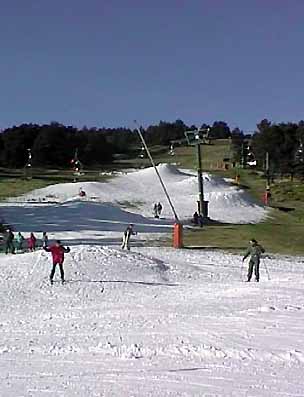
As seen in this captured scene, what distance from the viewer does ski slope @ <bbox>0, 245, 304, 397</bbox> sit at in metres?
11.0

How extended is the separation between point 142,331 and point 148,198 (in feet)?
185

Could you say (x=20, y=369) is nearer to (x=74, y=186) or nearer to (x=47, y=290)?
(x=47, y=290)

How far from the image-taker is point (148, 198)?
71.7m

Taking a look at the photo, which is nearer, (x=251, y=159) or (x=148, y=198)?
(x=148, y=198)

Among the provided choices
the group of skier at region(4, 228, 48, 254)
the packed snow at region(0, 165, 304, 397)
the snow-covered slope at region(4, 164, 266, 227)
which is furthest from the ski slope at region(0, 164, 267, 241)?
the packed snow at region(0, 165, 304, 397)

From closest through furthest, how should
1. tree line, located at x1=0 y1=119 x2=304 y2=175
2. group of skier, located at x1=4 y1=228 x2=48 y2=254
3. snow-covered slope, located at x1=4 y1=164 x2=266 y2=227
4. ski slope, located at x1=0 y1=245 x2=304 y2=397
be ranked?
ski slope, located at x1=0 y1=245 x2=304 y2=397 → group of skier, located at x1=4 y1=228 x2=48 y2=254 → snow-covered slope, located at x1=4 y1=164 x2=266 y2=227 → tree line, located at x1=0 y1=119 x2=304 y2=175

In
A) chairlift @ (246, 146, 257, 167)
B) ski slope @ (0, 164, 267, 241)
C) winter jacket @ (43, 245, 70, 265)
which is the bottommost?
ski slope @ (0, 164, 267, 241)

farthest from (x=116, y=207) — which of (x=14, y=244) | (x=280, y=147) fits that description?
(x=280, y=147)

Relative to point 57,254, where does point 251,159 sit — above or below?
above

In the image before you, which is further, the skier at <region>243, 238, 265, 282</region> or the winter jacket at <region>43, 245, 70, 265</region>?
the skier at <region>243, 238, 265, 282</region>

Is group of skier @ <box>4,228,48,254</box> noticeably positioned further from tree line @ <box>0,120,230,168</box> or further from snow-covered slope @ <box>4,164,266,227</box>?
tree line @ <box>0,120,230,168</box>

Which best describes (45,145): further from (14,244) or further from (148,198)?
(14,244)

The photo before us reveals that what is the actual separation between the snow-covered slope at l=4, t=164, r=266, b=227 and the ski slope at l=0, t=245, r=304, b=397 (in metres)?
26.2

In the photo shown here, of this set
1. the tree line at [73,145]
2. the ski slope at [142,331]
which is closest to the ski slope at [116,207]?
the ski slope at [142,331]
